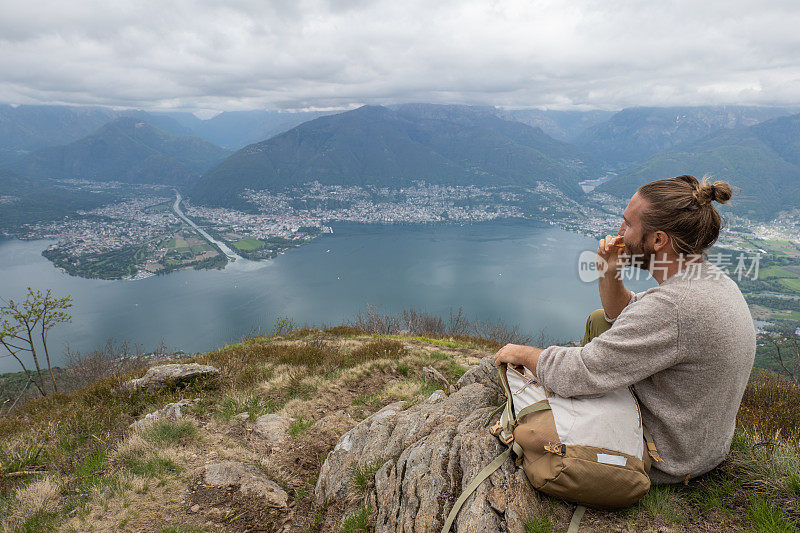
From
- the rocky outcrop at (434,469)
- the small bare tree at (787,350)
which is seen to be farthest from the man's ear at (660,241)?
the small bare tree at (787,350)

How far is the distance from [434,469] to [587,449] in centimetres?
146

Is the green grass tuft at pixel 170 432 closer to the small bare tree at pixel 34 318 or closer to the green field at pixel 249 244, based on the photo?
the small bare tree at pixel 34 318

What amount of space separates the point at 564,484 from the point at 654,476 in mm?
796

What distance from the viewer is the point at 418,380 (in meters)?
7.37

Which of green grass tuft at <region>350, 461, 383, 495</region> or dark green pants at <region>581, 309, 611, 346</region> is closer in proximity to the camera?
dark green pants at <region>581, 309, 611, 346</region>

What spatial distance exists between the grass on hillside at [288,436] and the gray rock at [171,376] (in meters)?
0.24

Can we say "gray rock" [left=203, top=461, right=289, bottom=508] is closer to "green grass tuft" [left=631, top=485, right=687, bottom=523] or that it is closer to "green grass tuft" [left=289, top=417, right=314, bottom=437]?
"green grass tuft" [left=289, top=417, right=314, bottom=437]

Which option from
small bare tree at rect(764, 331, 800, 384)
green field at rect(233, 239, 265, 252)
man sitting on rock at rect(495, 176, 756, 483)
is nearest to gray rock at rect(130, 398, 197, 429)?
man sitting on rock at rect(495, 176, 756, 483)

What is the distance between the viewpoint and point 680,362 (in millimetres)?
2082

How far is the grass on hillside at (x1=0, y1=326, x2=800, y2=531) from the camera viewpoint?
8.24 ft

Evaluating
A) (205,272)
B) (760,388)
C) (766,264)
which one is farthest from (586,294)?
(205,272)

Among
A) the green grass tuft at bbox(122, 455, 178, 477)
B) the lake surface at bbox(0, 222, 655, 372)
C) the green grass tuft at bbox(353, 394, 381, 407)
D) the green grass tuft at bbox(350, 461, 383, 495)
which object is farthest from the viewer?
the lake surface at bbox(0, 222, 655, 372)

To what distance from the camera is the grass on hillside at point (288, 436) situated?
8.24 feet

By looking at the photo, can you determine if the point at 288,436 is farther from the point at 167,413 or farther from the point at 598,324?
the point at 598,324
